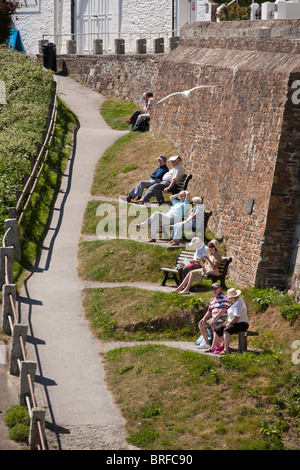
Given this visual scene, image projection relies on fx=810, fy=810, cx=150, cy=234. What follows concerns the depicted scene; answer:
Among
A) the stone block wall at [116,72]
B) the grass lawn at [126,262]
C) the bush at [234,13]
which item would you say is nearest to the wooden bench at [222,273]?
the grass lawn at [126,262]

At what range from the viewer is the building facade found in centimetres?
2927

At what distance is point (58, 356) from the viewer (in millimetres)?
12430

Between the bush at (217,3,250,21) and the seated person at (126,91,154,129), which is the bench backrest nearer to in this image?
the seated person at (126,91,154,129)

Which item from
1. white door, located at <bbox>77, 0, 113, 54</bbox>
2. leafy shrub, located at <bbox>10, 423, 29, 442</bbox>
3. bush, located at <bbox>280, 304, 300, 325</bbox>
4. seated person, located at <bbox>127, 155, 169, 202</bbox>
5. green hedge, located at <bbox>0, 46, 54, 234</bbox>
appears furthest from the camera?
white door, located at <bbox>77, 0, 113, 54</bbox>

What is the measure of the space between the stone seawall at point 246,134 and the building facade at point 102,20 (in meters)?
8.08

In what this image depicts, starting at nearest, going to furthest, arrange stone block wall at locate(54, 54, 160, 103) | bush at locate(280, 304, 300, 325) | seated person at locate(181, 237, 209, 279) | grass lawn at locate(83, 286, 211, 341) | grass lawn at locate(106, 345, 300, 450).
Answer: grass lawn at locate(106, 345, 300, 450)
bush at locate(280, 304, 300, 325)
grass lawn at locate(83, 286, 211, 341)
seated person at locate(181, 237, 209, 279)
stone block wall at locate(54, 54, 160, 103)

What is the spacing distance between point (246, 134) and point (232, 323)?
4.38 meters

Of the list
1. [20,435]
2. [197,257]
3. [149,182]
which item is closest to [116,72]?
[149,182]

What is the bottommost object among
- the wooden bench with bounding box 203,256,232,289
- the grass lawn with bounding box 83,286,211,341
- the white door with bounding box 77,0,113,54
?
the grass lawn with bounding box 83,286,211,341

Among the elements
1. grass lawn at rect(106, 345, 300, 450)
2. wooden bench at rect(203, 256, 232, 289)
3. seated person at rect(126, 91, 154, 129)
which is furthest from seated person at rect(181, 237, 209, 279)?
seated person at rect(126, 91, 154, 129)

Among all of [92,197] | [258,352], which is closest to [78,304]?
[258,352]

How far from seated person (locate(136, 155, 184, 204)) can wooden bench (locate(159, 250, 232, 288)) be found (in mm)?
2683

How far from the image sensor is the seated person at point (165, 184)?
17422 mm

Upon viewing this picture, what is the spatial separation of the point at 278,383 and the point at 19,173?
371 inches
